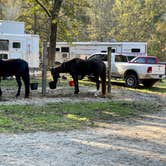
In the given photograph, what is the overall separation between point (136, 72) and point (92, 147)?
14352mm

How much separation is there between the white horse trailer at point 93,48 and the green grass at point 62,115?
54.1 feet

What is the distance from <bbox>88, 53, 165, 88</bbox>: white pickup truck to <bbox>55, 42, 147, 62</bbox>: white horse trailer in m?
7.06

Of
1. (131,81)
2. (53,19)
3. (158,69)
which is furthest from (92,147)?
(53,19)

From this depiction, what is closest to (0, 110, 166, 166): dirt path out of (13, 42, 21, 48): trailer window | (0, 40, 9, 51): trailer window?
(0, 40, 9, 51): trailer window

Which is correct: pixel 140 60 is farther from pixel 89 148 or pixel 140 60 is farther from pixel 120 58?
pixel 89 148

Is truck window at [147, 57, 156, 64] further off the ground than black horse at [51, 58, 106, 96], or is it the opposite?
truck window at [147, 57, 156, 64]

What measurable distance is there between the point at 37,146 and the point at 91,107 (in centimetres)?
566

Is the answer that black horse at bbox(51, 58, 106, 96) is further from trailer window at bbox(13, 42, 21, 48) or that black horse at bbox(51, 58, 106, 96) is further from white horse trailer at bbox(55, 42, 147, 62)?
white horse trailer at bbox(55, 42, 147, 62)

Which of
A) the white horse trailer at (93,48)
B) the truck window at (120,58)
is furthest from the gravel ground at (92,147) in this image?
the white horse trailer at (93,48)

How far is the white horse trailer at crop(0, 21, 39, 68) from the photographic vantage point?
23.7 metres

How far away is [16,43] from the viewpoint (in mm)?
23953

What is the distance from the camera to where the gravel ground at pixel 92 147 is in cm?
668

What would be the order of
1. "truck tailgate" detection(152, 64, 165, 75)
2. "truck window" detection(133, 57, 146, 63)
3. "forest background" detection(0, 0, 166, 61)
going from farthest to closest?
"forest background" detection(0, 0, 166, 61) < "truck window" detection(133, 57, 146, 63) < "truck tailgate" detection(152, 64, 165, 75)

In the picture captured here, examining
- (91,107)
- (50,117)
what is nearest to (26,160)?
(50,117)
